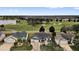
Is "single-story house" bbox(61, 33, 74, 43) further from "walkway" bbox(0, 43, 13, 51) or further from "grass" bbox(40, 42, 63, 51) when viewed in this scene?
"walkway" bbox(0, 43, 13, 51)

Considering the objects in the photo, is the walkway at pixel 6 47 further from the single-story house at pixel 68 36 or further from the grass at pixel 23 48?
the single-story house at pixel 68 36

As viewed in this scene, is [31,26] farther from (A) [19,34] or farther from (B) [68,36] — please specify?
(B) [68,36]

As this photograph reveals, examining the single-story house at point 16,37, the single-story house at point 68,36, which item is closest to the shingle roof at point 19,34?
the single-story house at point 16,37

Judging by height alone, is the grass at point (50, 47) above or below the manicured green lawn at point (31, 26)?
below

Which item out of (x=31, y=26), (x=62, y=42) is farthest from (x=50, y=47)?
(x=31, y=26)

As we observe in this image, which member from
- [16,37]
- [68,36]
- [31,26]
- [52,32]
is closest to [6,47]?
[16,37]

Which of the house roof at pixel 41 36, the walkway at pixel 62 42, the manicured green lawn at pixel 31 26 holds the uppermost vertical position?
the manicured green lawn at pixel 31 26

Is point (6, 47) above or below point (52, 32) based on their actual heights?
below

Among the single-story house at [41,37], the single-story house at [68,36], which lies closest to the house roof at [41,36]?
the single-story house at [41,37]

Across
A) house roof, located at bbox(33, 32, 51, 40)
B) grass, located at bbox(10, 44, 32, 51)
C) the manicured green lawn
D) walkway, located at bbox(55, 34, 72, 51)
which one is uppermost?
the manicured green lawn

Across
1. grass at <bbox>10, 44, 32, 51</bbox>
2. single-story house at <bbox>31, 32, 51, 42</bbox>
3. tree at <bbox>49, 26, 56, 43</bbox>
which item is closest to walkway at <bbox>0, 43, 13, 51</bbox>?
grass at <bbox>10, 44, 32, 51</bbox>

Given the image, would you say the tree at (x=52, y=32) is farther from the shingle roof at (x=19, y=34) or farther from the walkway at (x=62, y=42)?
the shingle roof at (x=19, y=34)

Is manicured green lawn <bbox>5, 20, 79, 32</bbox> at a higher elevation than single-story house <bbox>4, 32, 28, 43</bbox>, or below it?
higher

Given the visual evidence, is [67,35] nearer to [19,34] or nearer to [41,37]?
[41,37]
